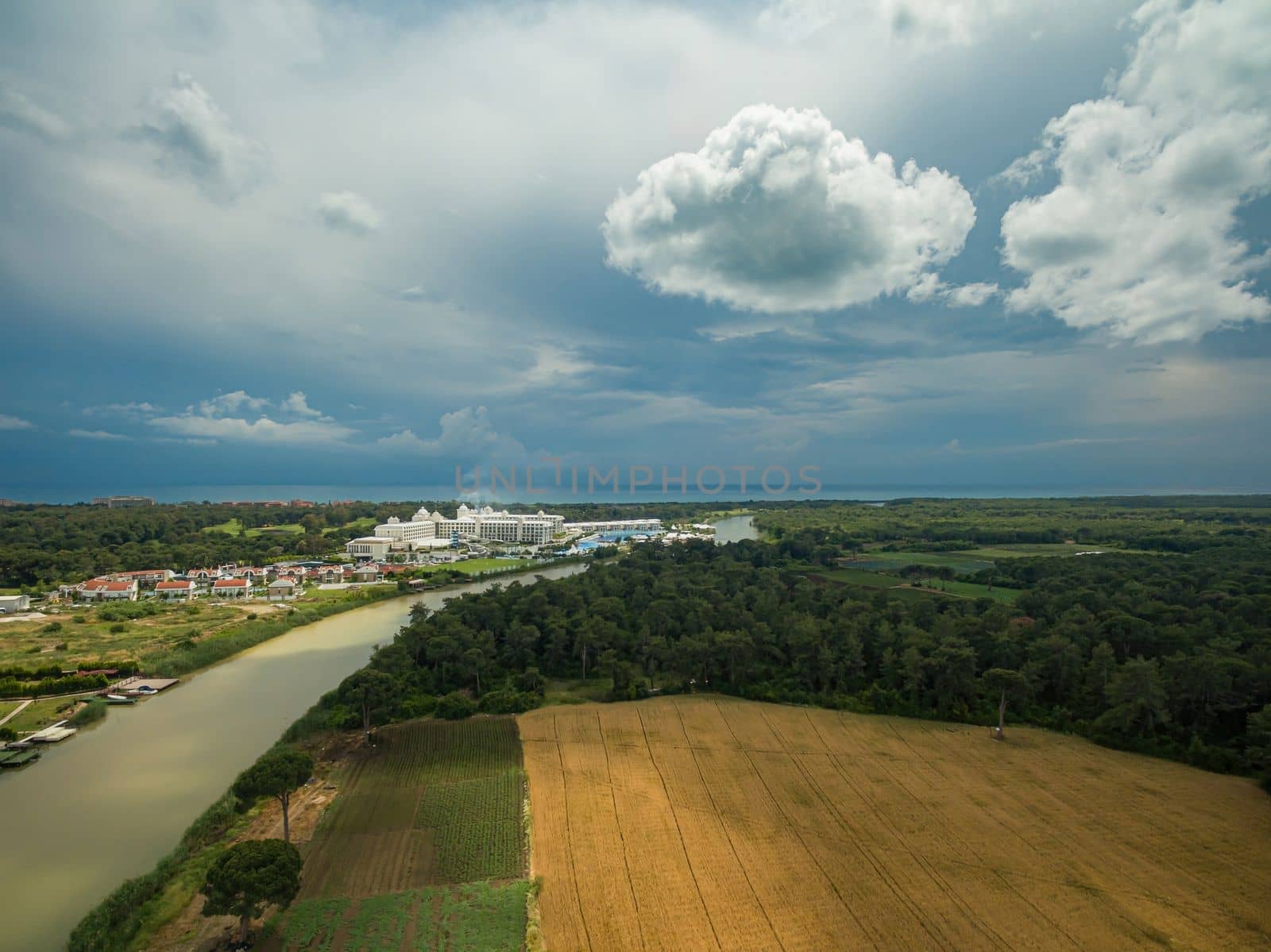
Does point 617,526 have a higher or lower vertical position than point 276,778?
higher

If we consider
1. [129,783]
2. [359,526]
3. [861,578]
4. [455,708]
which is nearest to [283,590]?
[129,783]

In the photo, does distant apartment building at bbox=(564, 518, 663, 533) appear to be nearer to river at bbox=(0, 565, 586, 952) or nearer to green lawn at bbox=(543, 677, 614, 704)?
river at bbox=(0, 565, 586, 952)

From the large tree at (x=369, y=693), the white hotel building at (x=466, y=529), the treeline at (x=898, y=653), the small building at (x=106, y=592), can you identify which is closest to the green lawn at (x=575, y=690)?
the treeline at (x=898, y=653)

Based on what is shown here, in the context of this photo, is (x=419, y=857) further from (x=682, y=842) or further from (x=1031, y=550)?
(x=1031, y=550)

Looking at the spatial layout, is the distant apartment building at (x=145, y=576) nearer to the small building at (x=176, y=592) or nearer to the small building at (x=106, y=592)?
the small building at (x=106, y=592)

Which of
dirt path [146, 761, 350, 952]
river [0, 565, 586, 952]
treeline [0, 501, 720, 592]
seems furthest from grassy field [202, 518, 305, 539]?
dirt path [146, 761, 350, 952]

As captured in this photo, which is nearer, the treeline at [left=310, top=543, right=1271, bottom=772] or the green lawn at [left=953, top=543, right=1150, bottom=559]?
the treeline at [left=310, top=543, right=1271, bottom=772]

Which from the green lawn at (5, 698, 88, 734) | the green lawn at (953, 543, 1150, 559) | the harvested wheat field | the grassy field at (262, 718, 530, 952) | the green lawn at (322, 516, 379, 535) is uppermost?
the green lawn at (322, 516, 379, 535)
